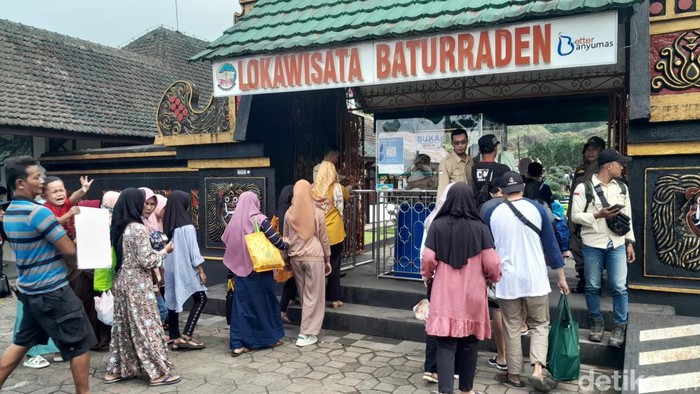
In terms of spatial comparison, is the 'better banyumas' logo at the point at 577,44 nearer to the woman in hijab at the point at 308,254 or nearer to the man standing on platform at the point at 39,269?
the woman in hijab at the point at 308,254

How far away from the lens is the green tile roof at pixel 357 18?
500 centimetres

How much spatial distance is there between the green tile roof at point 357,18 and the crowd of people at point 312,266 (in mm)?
1265

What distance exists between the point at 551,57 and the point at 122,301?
4.52 m

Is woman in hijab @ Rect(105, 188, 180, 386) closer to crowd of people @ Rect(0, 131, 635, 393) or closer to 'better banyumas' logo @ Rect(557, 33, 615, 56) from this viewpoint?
crowd of people @ Rect(0, 131, 635, 393)

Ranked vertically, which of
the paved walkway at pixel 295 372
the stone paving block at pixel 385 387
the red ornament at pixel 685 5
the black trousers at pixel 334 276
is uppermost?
the red ornament at pixel 685 5

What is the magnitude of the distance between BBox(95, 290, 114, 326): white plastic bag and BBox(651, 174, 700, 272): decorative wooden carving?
5.68 meters

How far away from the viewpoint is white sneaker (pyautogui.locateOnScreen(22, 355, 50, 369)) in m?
5.21

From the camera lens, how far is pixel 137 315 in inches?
182

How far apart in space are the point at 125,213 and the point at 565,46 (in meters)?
4.27

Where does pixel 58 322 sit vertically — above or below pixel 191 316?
above

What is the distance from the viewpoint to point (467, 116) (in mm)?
7820

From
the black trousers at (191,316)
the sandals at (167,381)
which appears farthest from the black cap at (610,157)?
the sandals at (167,381)

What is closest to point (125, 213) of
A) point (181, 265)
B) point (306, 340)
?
point (181, 265)

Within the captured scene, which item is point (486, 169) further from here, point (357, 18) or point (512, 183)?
point (357, 18)
